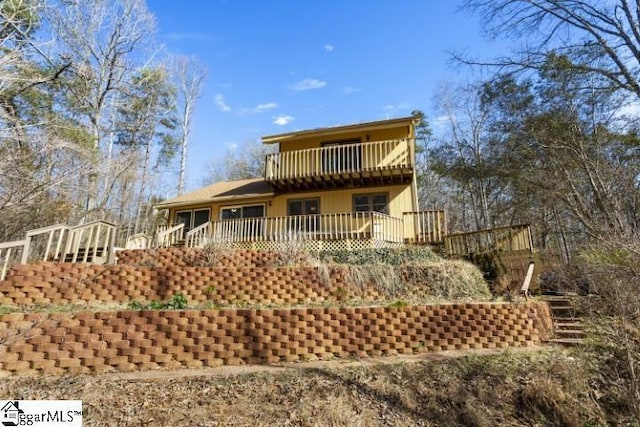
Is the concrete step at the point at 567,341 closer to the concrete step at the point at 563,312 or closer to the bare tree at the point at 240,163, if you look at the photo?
the concrete step at the point at 563,312

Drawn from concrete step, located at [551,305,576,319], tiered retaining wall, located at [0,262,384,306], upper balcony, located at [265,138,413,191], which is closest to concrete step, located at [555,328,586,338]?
concrete step, located at [551,305,576,319]

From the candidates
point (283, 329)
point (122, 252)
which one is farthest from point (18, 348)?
point (122, 252)

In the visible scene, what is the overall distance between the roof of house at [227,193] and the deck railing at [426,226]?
5.95m

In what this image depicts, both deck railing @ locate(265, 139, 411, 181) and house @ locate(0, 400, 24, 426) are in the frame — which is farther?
deck railing @ locate(265, 139, 411, 181)

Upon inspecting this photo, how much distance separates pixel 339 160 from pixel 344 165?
316 millimetres

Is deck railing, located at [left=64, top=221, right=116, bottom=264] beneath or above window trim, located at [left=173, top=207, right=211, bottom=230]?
beneath

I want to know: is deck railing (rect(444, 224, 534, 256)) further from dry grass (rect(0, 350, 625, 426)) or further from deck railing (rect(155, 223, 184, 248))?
deck railing (rect(155, 223, 184, 248))

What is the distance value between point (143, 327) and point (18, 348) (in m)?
1.61

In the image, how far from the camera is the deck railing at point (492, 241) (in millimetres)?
9078

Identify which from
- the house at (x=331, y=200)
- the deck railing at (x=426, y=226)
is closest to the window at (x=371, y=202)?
the house at (x=331, y=200)

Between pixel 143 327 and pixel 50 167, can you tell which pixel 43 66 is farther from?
pixel 143 327

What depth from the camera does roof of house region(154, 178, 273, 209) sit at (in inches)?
554

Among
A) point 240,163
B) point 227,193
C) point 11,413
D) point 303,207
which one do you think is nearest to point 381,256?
point 303,207

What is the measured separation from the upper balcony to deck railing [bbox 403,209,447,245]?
5.31 ft
